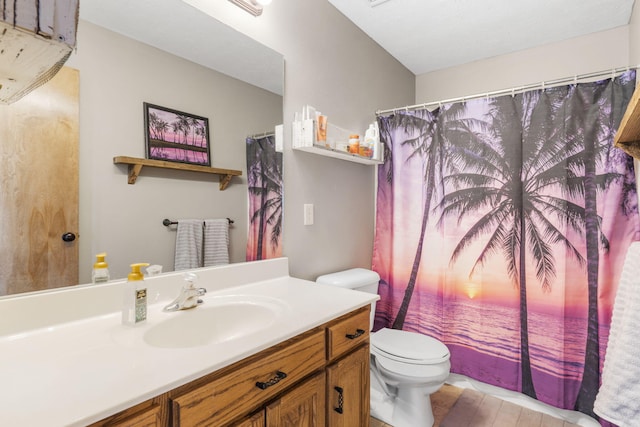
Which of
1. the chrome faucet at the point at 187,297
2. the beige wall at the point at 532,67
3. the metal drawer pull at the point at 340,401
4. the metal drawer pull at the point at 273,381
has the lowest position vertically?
the metal drawer pull at the point at 340,401

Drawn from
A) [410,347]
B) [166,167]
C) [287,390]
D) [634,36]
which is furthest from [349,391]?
[634,36]

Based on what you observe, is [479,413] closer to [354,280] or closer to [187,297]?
[354,280]

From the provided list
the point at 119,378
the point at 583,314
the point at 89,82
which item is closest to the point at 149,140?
Result: the point at 89,82

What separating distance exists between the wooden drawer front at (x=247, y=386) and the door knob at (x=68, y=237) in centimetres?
65

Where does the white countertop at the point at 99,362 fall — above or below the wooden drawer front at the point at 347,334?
above

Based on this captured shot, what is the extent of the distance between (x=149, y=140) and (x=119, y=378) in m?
0.81

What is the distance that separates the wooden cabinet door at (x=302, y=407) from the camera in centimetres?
94

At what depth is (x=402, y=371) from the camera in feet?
5.35

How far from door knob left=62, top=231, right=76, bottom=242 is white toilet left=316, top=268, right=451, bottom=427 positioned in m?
1.13

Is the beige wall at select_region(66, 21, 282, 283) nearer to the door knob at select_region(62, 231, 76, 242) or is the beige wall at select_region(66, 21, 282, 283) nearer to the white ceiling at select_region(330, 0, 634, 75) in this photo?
the door knob at select_region(62, 231, 76, 242)

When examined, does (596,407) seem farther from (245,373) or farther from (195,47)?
(195,47)

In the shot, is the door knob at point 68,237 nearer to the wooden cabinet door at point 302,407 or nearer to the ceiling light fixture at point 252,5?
the wooden cabinet door at point 302,407

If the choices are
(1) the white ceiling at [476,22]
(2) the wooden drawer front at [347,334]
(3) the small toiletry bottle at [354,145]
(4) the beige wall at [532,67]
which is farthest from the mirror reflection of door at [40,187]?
(4) the beige wall at [532,67]

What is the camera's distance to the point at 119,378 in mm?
695
